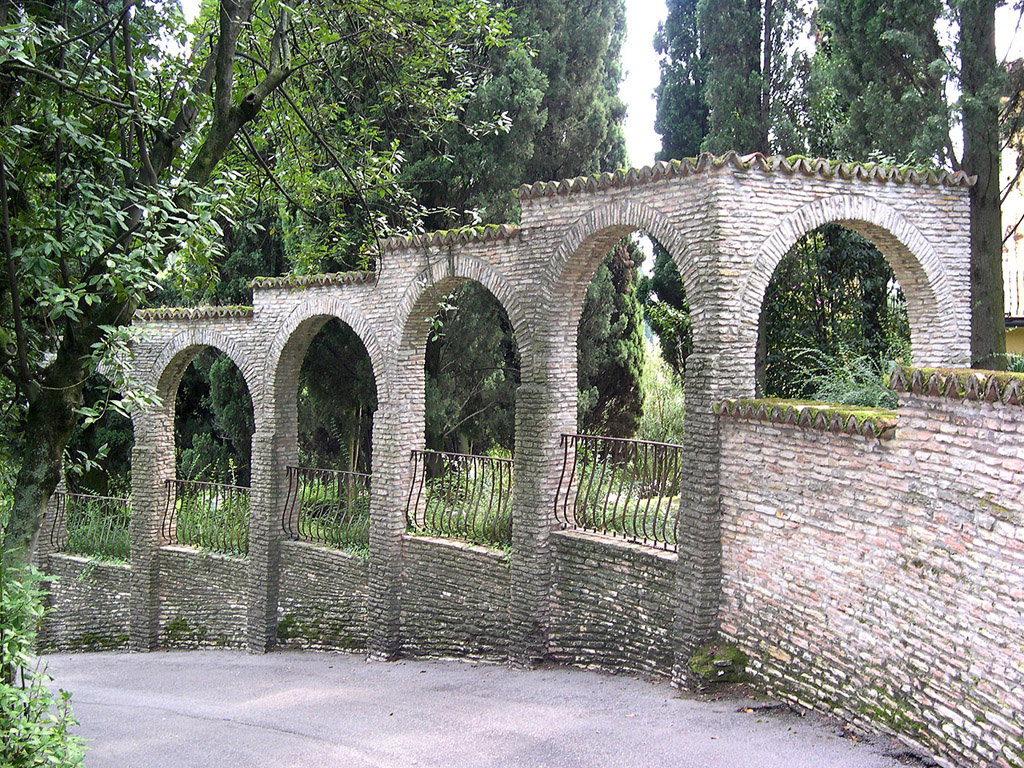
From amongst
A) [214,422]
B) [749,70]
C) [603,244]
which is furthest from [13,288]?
[749,70]

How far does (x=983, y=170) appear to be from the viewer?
11117 millimetres

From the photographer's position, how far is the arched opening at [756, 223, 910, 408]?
1433 cm

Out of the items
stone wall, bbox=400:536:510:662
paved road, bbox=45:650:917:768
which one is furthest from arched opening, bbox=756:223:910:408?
paved road, bbox=45:650:917:768

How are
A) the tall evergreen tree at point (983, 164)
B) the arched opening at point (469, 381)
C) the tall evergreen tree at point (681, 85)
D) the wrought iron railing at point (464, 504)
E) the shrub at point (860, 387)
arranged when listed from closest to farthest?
the shrub at point (860, 387), the tall evergreen tree at point (983, 164), the wrought iron railing at point (464, 504), the arched opening at point (469, 381), the tall evergreen tree at point (681, 85)

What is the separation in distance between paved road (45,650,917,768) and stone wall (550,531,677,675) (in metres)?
0.25

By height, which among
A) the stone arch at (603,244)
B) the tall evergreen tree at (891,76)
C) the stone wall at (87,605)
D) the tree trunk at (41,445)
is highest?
the tall evergreen tree at (891,76)

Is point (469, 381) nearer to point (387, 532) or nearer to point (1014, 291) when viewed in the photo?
point (387, 532)

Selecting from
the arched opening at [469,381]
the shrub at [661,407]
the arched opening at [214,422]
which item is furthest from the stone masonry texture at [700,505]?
the shrub at [661,407]

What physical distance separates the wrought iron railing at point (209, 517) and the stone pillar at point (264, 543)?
613mm

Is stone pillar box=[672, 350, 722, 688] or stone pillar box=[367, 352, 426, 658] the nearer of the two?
stone pillar box=[672, 350, 722, 688]

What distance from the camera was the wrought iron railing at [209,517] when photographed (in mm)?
14539

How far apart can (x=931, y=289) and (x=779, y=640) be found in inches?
152

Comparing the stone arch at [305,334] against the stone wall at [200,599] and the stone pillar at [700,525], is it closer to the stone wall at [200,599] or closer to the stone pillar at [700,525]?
the stone wall at [200,599]

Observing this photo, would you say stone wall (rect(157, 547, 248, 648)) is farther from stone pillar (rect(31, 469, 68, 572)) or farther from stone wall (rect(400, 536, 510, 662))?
stone wall (rect(400, 536, 510, 662))
